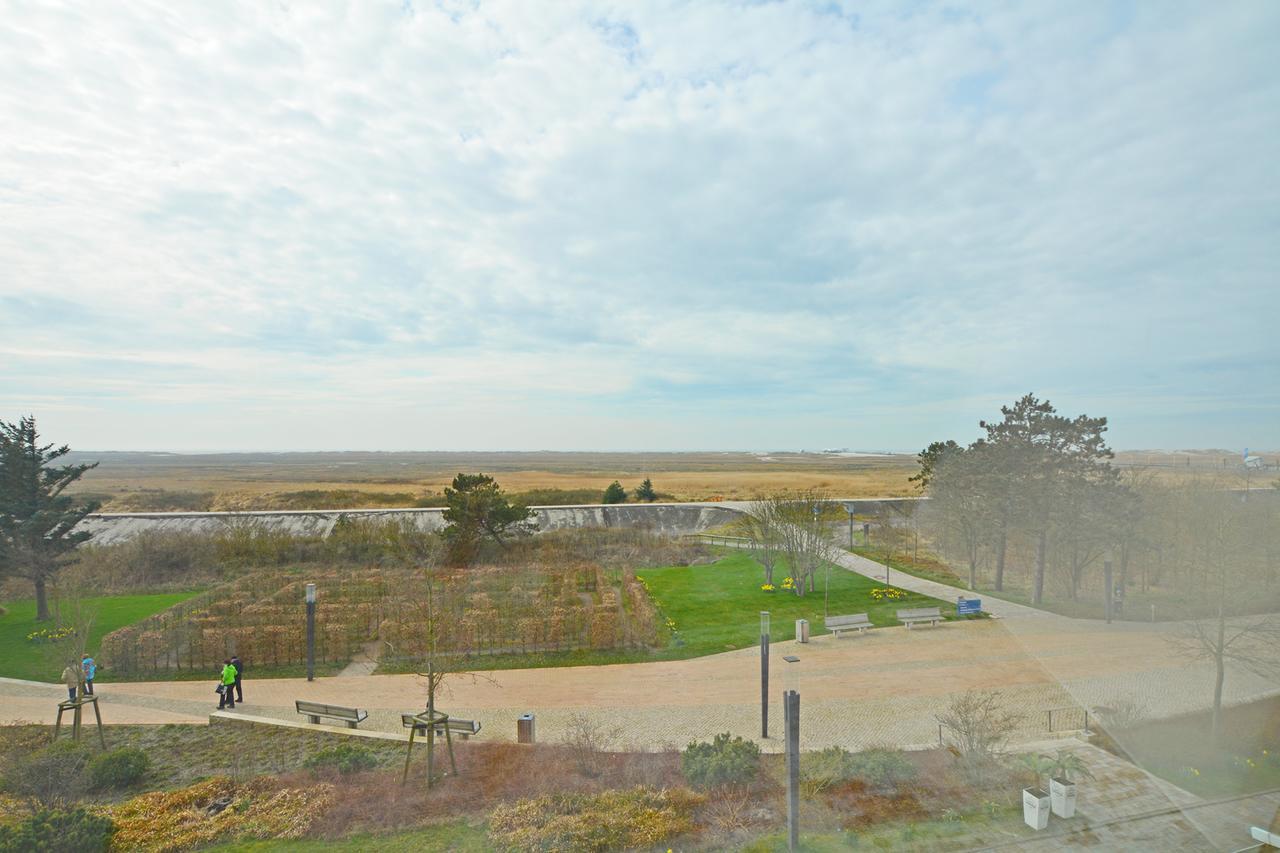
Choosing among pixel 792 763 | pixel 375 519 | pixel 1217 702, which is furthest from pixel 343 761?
pixel 375 519

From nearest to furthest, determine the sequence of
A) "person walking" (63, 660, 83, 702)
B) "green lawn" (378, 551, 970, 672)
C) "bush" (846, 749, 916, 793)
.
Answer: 1. "bush" (846, 749, 916, 793)
2. "person walking" (63, 660, 83, 702)
3. "green lawn" (378, 551, 970, 672)

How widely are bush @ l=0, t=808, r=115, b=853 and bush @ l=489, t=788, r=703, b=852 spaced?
4888 millimetres

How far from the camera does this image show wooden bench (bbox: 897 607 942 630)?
18.6 m

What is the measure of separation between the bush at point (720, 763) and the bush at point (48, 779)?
29.0 ft

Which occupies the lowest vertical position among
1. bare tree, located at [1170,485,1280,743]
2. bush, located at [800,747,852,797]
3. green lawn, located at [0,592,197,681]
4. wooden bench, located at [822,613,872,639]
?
green lawn, located at [0,592,197,681]

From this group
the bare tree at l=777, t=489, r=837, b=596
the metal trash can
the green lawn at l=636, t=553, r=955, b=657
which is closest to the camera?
the metal trash can

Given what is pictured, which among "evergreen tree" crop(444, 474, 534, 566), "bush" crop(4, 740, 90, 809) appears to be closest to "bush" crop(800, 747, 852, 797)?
"bush" crop(4, 740, 90, 809)

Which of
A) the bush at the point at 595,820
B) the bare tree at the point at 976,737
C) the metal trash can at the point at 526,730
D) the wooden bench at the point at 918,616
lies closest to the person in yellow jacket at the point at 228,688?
the metal trash can at the point at 526,730

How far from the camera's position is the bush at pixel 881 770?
887 cm

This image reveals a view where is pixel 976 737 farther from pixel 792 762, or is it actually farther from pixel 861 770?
pixel 792 762

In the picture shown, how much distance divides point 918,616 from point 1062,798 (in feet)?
36.7

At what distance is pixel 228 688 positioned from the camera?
43.9ft

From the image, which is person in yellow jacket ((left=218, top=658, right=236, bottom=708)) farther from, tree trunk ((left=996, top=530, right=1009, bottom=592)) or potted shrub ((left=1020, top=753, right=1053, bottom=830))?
tree trunk ((left=996, top=530, right=1009, bottom=592))

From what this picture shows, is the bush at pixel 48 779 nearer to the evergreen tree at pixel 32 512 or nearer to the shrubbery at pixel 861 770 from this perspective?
the shrubbery at pixel 861 770
